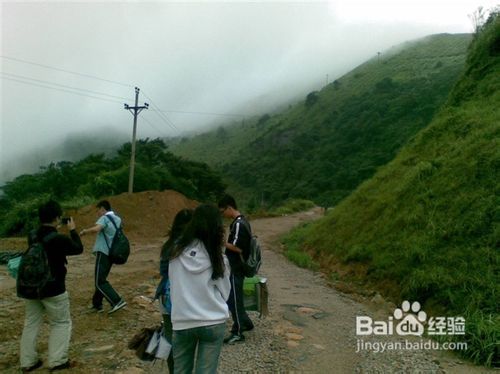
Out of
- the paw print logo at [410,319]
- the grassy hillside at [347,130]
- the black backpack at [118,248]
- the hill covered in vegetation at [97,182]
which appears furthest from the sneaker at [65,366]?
the grassy hillside at [347,130]

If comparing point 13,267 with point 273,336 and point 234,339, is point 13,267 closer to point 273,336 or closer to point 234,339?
point 234,339

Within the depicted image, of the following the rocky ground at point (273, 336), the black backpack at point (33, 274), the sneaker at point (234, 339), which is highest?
the black backpack at point (33, 274)

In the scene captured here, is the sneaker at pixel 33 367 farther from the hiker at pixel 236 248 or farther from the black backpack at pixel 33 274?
the hiker at pixel 236 248

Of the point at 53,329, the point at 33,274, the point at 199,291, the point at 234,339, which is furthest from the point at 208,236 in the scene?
the point at 234,339

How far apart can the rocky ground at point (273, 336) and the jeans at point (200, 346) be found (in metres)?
1.55

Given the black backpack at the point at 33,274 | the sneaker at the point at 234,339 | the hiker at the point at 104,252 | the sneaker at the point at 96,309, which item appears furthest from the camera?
the sneaker at the point at 96,309

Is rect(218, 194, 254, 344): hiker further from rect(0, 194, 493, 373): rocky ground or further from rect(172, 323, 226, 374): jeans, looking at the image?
rect(172, 323, 226, 374): jeans

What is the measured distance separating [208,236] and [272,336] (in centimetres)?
302

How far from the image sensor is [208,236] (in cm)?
264

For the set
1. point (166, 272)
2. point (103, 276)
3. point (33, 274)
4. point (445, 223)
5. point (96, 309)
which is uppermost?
point (445, 223)

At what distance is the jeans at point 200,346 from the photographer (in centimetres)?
258

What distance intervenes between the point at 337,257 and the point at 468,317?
5.24 metres

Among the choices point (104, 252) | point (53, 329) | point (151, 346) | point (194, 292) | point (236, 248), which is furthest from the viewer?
point (104, 252)

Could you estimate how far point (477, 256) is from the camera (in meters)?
5.96
